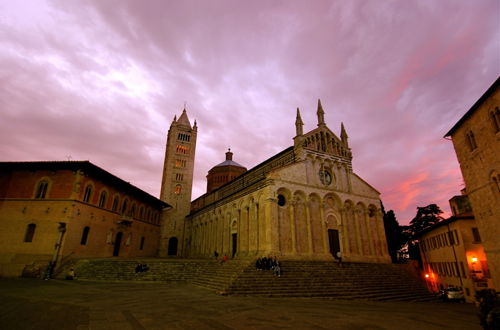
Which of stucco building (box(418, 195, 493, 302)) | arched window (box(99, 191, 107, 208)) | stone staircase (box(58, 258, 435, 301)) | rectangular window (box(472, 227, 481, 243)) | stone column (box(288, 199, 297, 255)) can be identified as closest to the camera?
stone staircase (box(58, 258, 435, 301))

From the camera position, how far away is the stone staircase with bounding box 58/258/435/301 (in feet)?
51.5

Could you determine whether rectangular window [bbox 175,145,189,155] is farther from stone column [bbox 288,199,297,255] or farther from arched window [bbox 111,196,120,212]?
stone column [bbox 288,199,297,255]

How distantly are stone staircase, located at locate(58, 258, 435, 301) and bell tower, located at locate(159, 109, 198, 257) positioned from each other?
64.6 ft

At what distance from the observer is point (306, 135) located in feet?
A: 94.3

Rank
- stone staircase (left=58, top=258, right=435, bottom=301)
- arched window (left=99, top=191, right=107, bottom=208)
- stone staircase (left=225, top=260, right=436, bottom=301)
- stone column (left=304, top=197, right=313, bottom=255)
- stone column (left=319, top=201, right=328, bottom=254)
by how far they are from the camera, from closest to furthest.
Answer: stone staircase (left=225, top=260, right=436, bottom=301)
stone staircase (left=58, top=258, right=435, bottom=301)
stone column (left=304, top=197, right=313, bottom=255)
stone column (left=319, top=201, right=328, bottom=254)
arched window (left=99, top=191, right=107, bottom=208)

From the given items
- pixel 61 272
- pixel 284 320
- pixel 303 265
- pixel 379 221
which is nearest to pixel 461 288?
pixel 379 221

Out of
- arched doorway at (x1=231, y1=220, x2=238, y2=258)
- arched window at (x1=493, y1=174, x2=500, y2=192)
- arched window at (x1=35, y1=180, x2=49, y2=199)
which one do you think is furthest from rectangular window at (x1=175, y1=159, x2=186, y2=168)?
arched window at (x1=493, y1=174, x2=500, y2=192)

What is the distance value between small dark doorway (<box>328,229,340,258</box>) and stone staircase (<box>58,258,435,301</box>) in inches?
128

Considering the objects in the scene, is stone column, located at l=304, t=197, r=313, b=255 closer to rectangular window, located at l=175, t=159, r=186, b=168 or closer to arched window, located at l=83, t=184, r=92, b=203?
arched window, located at l=83, t=184, r=92, b=203

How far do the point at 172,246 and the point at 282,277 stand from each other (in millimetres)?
29351

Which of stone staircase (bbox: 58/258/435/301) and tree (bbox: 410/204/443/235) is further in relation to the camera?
tree (bbox: 410/204/443/235)

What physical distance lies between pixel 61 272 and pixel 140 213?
48.6 ft

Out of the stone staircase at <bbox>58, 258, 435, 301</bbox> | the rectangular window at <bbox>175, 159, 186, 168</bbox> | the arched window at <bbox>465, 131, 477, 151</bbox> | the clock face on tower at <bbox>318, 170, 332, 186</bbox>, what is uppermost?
the rectangular window at <bbox>175, 159, 186, 168</bbox>

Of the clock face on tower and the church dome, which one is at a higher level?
the church dome
